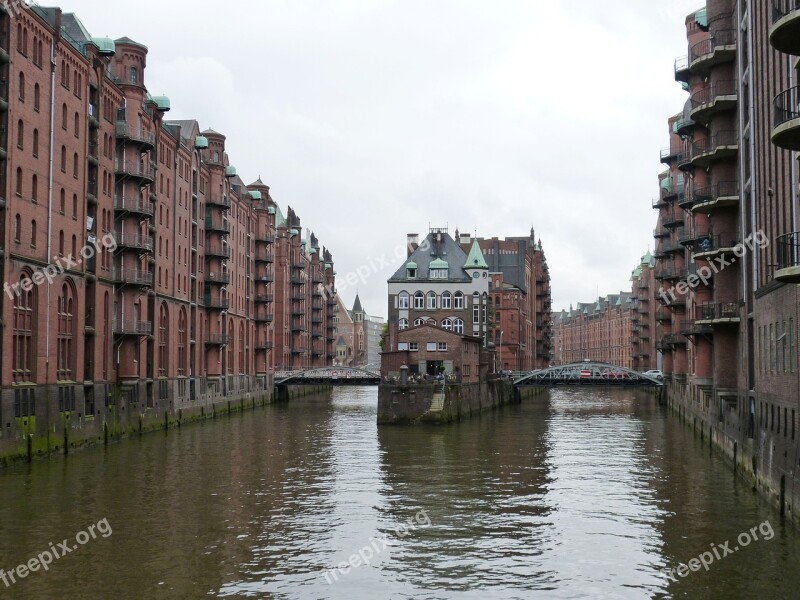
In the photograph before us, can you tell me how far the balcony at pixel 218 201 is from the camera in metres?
81.1

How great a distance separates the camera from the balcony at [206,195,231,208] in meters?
81.1

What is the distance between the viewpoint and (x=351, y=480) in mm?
39469

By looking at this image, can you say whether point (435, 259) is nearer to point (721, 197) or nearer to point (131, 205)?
point (131, 205)

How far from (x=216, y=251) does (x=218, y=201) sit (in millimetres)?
4375

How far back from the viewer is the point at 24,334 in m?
44.1

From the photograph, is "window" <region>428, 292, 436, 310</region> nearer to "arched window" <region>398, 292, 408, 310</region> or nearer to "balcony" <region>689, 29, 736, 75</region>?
"arched window" <region>398, 292, 408, 310</region>

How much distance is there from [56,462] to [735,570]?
102ft

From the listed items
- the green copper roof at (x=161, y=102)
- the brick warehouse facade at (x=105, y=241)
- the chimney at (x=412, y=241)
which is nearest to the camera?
the brick warehouse facade at (x=105, y=241)

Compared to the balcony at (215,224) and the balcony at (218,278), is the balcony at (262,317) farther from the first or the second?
the balcony at (215,224)

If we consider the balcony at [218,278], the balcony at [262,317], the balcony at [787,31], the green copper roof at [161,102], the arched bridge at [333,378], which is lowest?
the arched bridge at [333,378]

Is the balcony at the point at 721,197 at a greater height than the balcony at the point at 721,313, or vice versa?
the balcony at the point at 721,197

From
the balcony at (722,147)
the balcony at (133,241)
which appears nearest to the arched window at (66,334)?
the balcony at (133,241)

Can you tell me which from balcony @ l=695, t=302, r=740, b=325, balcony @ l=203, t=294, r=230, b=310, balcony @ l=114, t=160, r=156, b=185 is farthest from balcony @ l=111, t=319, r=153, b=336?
balcony @ l=695, t=302, r=740, b=325

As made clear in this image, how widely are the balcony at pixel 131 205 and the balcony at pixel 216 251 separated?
19993 millimetres
